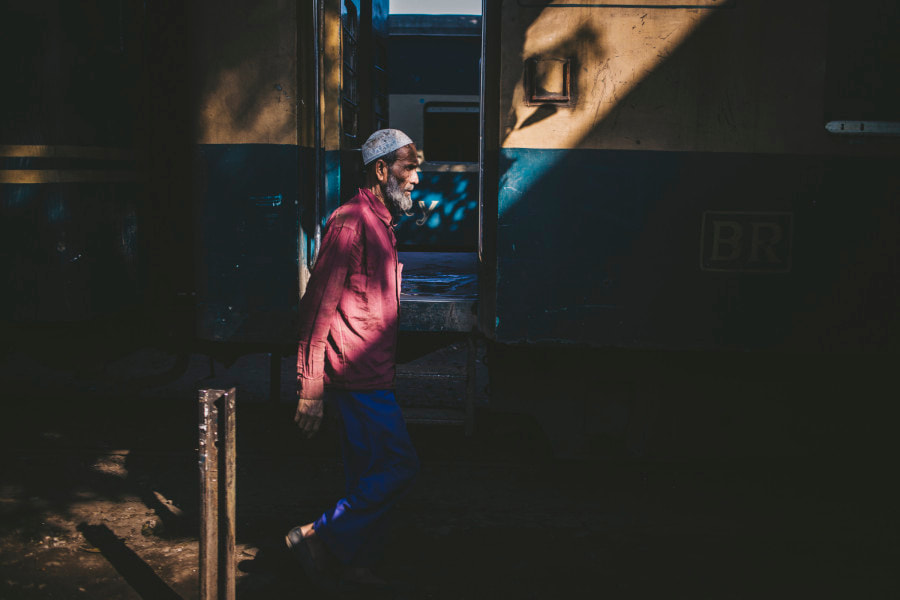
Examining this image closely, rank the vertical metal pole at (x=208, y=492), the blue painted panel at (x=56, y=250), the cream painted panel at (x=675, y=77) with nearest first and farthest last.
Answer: the vertical metal pole at (x=208, y=492) < the cream painted panel at (x=675, y=77) < the blue painted panel at (x=56, y=250)

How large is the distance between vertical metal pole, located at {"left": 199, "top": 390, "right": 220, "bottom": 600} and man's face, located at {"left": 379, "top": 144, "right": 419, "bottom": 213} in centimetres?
101

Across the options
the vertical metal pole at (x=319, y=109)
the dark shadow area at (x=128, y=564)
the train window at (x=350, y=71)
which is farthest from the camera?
the train window at (x=350, y=71)

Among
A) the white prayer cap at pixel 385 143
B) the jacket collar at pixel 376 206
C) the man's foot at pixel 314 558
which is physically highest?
the white prayer cap at pixel 385 143

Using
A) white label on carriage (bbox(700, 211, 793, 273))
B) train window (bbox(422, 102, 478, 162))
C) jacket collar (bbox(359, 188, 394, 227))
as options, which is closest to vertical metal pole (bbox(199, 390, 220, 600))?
jacket collar (bbox(359, 188, 394, 227))

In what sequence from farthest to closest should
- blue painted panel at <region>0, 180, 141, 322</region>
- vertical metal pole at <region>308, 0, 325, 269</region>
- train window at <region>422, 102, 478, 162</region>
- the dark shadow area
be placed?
1. train window at <region>422, 102, 478, 162</region>
2. vertical metal pole at <region>308, 0, 325, 269</region>
3. blue painted panel at <region>0, 180, 141, 322</region>
4. the dark shadow area

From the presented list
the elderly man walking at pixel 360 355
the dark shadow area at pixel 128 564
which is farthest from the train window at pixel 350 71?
the dark shadow area at pixel 128 564

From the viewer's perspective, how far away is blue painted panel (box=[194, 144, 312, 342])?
12.3ft

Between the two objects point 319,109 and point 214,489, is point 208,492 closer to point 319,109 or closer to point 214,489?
point 214,489

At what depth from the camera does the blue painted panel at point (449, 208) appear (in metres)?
8.29

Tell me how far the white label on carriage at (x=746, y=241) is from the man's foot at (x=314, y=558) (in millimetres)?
2080

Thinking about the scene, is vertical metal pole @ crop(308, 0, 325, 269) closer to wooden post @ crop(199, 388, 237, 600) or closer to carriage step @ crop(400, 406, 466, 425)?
carriage step @ crop(400, 406, 466, 425)

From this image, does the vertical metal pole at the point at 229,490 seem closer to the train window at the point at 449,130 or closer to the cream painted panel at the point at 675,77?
the cream painted panel at the point at 675,77

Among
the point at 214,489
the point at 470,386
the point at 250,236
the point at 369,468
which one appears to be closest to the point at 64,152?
the point at 250,236

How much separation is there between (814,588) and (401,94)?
6786 millimetres
